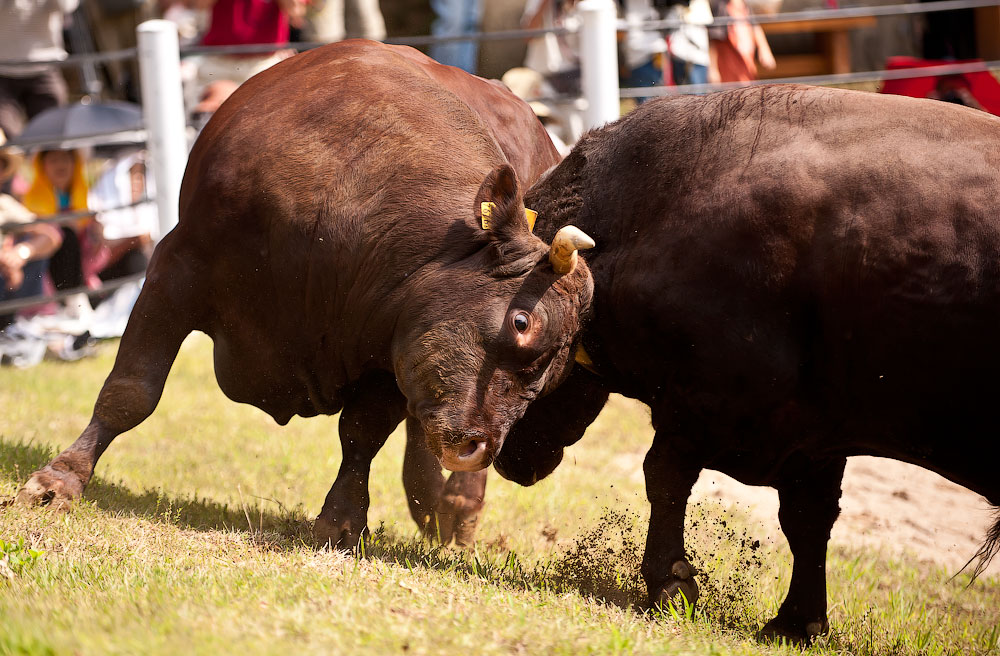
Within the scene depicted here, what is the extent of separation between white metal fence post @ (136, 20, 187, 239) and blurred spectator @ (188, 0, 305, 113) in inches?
46.1

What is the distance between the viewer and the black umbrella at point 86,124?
9570 millimetres

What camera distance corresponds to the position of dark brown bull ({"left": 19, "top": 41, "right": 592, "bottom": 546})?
4.59 metres

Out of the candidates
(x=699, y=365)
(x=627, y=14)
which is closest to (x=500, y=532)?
(x=699, y=365)

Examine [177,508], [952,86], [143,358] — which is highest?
[952,86]

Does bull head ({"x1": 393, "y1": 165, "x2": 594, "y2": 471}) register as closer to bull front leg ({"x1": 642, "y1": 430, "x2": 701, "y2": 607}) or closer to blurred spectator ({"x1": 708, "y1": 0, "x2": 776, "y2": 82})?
bull front leg ({"x1": 642, "y1": 430, "x2": 701, "y2": 607})

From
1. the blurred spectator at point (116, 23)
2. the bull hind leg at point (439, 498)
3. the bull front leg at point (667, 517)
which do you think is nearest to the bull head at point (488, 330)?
the bull front leg at point (667, 517)

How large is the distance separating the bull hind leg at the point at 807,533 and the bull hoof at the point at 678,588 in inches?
16.9

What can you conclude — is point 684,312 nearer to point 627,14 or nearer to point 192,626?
point 192,626

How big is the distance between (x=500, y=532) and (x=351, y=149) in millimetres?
2241

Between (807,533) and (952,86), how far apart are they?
632 centimetres

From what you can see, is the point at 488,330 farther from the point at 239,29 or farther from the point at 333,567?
Answer: the point at 239,29

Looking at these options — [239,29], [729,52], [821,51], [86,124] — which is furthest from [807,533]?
[821,51]

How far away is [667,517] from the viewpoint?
4.97m

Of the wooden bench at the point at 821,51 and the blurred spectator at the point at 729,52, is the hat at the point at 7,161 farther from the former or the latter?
the wooden bench at the point at 821,51
